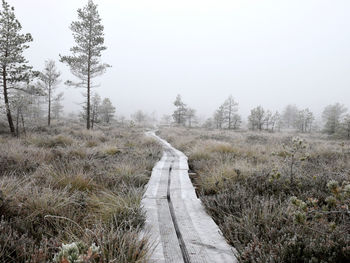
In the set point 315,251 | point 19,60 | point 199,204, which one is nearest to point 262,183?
point 199,204

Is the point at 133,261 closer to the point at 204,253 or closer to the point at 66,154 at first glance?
the point at 204,253

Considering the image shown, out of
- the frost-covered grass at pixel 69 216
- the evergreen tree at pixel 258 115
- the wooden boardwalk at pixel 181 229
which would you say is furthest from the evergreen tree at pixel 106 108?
the wooden boardwalk at pixel 181 229

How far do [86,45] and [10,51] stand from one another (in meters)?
5.85

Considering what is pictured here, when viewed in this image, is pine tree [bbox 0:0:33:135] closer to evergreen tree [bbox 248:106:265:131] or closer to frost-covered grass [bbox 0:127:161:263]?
frost-covered grass [bbox 0:127:161:263]

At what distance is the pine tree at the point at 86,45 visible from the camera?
52.5ft

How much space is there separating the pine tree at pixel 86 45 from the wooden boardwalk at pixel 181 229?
16.9m

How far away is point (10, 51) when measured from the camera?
12531 mm

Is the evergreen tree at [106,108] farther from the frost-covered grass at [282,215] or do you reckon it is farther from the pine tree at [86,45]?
the frost-covered grass at [282,215]

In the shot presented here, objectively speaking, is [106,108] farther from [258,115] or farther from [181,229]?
[181,229]

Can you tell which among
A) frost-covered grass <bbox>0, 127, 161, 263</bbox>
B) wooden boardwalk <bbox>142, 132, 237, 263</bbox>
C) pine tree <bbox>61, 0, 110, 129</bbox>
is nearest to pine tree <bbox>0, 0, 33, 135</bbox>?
pine tree <bbox>61, 0, 110, 129</bbox>

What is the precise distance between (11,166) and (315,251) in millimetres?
6602

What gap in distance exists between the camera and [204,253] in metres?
1.99

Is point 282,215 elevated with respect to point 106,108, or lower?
lower

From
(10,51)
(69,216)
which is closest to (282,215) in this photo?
(69,216)
